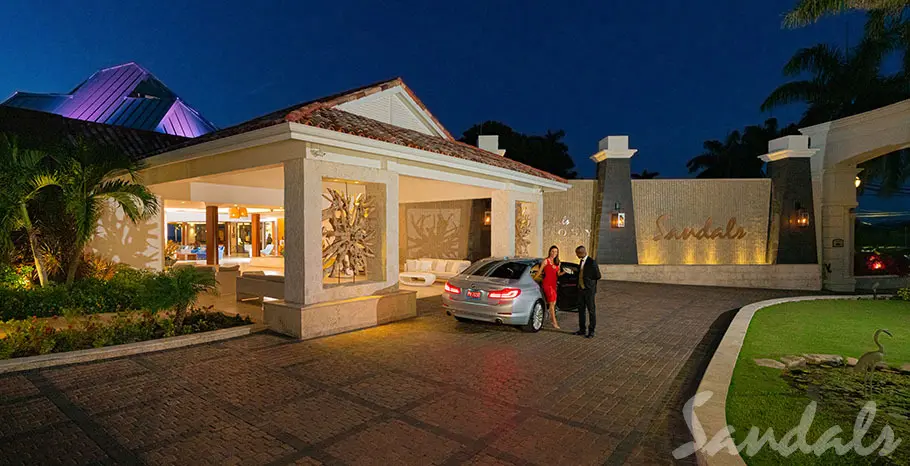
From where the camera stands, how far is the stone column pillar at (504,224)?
13156 millimetres

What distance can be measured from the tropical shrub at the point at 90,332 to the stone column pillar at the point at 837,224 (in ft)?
65.6

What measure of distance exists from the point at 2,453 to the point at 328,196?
6.17 m

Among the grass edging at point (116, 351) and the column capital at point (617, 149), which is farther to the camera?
the column capital at point (617, 149)

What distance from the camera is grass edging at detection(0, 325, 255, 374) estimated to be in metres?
6.26

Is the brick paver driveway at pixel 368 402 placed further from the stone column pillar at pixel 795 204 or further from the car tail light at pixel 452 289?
the stone column pillar at pixel 795 204

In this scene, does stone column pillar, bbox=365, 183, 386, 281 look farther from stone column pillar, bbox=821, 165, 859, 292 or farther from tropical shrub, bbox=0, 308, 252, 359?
stone column pillar, bbox=821, 165, 859, 292

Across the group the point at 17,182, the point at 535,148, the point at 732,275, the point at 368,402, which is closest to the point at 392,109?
the point at 17,182

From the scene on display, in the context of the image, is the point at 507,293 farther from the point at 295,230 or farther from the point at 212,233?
the point at 212,233

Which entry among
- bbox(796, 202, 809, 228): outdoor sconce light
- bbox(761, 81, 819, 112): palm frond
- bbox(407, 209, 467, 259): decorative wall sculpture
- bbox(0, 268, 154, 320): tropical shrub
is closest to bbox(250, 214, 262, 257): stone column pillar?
bbox(407, 209, 467, 259): decorative wall sculpture

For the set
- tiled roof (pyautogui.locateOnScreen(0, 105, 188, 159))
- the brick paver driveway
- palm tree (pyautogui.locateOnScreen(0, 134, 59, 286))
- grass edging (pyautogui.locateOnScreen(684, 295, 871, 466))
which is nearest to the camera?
grass edging (pyautogui.locateOnScreen(684, 295, 871, 466))

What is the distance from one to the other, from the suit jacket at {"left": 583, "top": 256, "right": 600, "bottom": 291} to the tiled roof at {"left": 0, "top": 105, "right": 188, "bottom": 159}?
1039 centimetres

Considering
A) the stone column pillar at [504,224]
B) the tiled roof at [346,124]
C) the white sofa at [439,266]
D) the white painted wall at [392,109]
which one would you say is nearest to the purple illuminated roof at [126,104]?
the white sofa at [439,266]

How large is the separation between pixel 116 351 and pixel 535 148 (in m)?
31.5

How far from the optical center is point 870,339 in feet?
26.1
